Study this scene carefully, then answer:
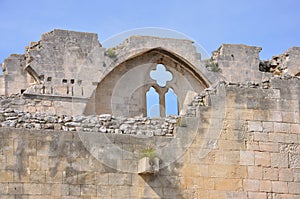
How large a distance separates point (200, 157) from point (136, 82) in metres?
8.84

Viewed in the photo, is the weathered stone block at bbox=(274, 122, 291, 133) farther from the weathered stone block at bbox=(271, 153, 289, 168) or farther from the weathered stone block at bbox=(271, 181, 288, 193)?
the weathered stone block at bbox=(271, 181, 288, 193)

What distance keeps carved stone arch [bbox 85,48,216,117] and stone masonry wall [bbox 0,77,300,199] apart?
7866 millimetres

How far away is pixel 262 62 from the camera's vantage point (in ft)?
86.5

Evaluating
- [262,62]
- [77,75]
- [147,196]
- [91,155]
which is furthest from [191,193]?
[262,62]

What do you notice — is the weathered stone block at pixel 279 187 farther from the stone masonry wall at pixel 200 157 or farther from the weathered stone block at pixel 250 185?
the weathered stone block at pixel 250 185

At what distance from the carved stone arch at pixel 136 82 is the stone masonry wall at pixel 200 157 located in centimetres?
787

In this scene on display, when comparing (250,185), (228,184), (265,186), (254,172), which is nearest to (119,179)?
(228,184)

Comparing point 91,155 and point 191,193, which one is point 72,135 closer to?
point 91,155

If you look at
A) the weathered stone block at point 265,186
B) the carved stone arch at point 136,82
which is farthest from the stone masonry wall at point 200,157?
the carved stone arch at point 136,82

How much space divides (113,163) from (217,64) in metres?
10.7

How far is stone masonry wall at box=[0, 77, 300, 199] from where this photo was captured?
15078 millimetres

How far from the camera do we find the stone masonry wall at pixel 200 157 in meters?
15.1

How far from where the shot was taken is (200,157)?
53.3ft

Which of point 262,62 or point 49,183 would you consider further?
point 262,62
